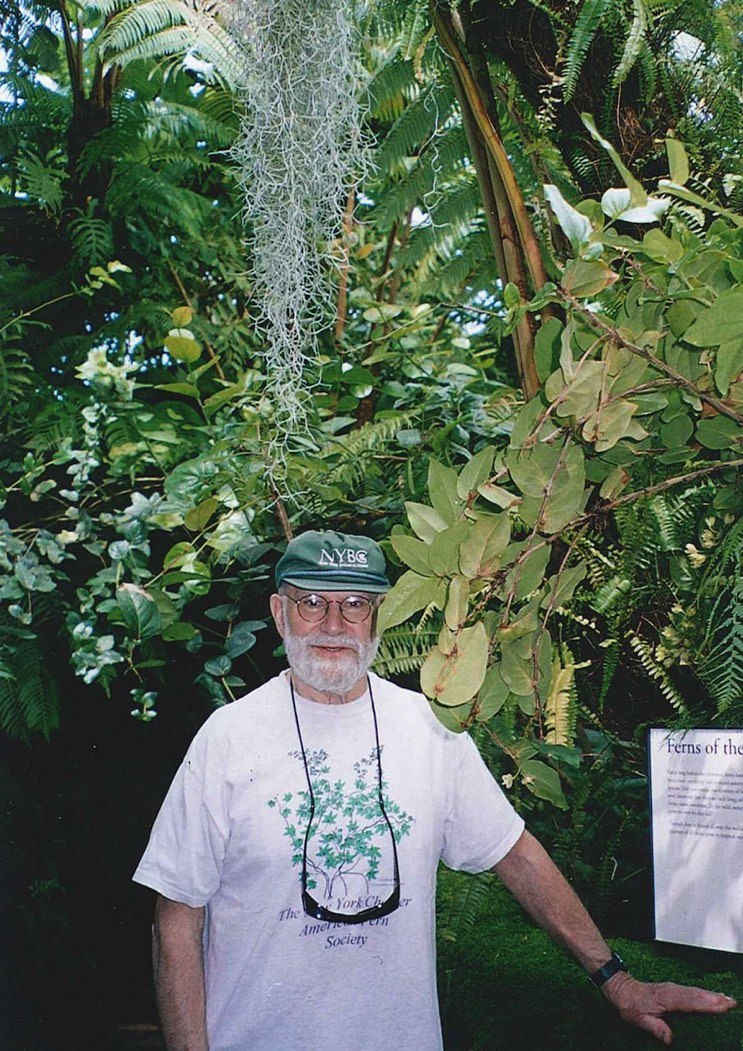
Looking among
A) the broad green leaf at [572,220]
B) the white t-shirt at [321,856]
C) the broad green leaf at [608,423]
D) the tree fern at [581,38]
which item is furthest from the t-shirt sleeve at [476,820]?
the tree fern at [581,38]

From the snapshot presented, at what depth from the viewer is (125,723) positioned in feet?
4.16

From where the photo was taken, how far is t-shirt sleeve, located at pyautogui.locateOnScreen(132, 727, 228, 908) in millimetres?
995

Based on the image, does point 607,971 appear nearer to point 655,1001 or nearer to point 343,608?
point 655,1001

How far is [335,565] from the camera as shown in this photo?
3.43ft

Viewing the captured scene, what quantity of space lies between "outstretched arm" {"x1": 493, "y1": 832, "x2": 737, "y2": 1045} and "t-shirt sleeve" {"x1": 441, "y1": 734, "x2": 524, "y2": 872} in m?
0.02

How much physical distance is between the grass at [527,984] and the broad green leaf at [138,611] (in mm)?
452

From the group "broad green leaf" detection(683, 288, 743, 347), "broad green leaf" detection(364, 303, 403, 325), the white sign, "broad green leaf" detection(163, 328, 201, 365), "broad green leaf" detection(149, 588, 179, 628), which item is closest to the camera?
"broad green leaf" detection(683, 288, 743, 347)

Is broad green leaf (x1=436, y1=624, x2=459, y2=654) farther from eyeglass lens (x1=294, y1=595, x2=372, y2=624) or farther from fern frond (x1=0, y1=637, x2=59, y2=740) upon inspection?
fern frond (x1=0, y1=637, x2=59, y2=740)

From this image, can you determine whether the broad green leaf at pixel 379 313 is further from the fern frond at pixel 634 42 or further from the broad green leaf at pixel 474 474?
the broad green leaf at pixel 474 474

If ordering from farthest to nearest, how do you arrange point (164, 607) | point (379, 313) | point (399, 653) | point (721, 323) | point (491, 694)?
point (379, 313), point (164, 607), point (399, 653), point (491, 694), point (721, 323)

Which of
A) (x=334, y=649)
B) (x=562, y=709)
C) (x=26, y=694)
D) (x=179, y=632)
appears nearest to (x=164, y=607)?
(x=179, y=632)

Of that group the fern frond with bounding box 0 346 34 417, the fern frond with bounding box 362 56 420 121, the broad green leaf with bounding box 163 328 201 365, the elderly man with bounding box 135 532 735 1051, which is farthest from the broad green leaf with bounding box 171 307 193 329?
the elderly man with bounding box 135 532 735 1051

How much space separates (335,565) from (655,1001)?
51 cm

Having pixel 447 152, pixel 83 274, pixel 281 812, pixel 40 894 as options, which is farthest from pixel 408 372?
pixel 40 894
